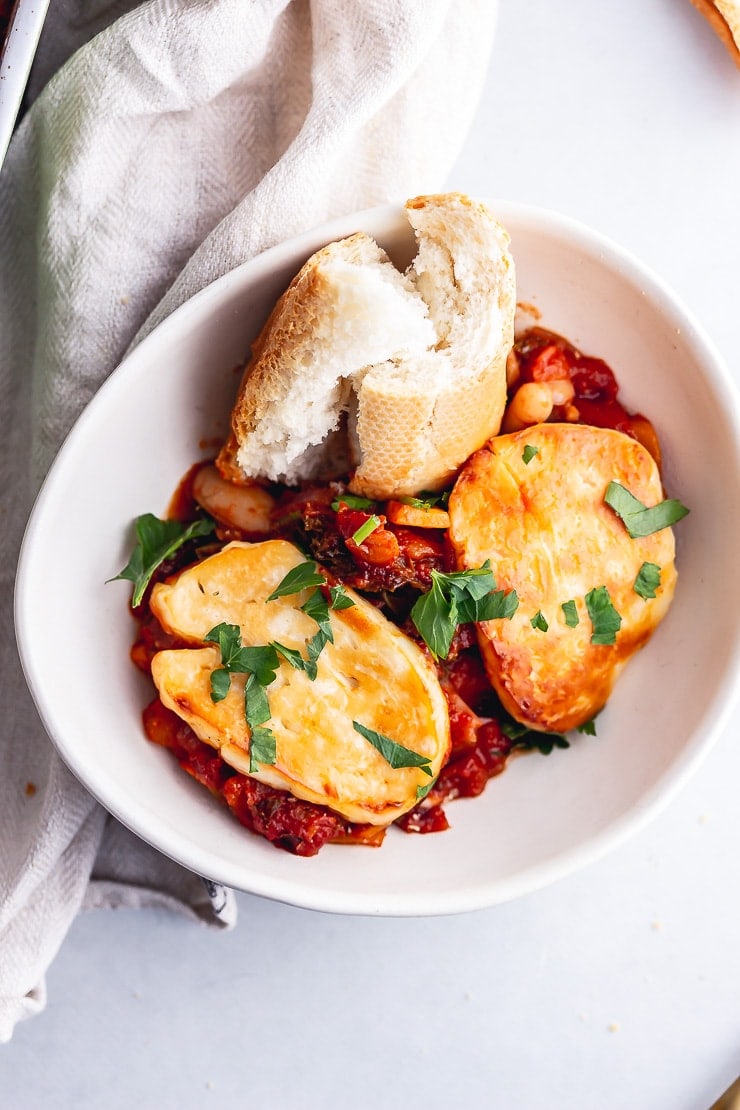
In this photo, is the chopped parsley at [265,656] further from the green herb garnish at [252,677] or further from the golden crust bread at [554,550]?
the golden crust bread at [554,550]

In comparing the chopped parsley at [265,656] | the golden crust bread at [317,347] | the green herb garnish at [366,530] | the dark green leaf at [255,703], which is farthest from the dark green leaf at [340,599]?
the golden crust bread at [317,347]

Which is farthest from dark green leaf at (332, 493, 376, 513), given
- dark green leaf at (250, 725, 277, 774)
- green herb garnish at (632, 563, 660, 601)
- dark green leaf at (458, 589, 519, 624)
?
green herb garnish at (632, 563, 660, 601)

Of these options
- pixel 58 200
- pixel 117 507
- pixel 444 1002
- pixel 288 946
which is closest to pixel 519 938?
pixel 444 1002

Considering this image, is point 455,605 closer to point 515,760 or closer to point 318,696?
point 318,696

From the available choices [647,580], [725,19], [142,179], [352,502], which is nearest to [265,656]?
[352,502]

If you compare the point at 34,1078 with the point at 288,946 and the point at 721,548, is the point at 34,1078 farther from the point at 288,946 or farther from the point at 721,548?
the point at 721,548

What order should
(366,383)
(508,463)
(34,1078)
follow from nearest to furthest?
1. (366,383)
2. (508,463)
3. (34,1078)
